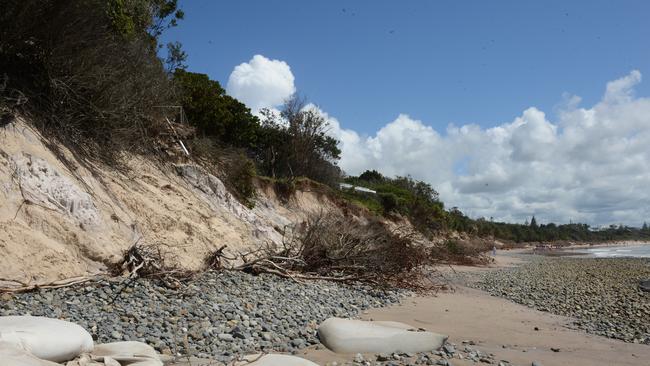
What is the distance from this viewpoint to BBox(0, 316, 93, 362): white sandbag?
351cm

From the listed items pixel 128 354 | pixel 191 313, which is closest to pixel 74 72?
pixel 191 313

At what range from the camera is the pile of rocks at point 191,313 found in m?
5.11

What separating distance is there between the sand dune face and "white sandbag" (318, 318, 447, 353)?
371 cm

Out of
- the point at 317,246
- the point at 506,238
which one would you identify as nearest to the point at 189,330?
the point at 317,246

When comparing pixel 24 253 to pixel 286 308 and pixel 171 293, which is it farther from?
pixel 286 308

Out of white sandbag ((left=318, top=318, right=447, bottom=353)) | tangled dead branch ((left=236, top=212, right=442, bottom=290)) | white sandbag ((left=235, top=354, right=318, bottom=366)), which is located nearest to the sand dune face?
tangled dead branch ((left=236, top=212, right=442, bottom=290))

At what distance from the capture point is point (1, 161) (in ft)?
23.9

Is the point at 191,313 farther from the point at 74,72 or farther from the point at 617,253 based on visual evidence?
the point at 617,253

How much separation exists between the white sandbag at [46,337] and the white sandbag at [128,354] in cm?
14

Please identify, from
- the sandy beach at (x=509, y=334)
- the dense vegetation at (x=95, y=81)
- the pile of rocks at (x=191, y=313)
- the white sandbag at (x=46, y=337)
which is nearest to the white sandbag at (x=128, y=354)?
the white sandbag at (x=46, y=337)

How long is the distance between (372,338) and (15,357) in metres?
3.68

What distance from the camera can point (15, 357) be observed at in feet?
10.2

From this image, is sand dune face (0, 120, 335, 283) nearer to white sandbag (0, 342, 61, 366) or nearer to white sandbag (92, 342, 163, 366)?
Result: white sandbag (92, 342, 163, 366)

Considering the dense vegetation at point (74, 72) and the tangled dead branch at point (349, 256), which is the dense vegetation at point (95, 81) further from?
the tangled dead branch at point (349, 256)
